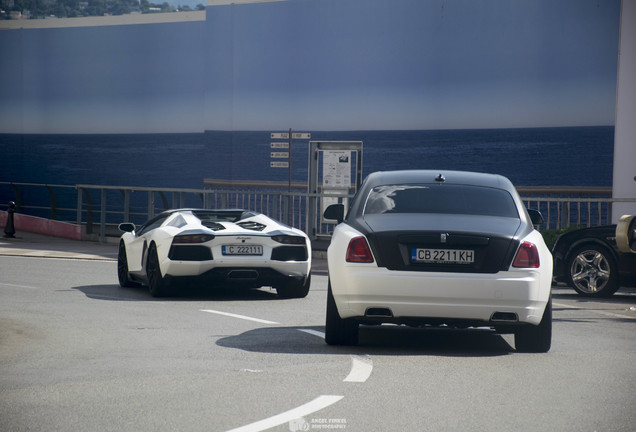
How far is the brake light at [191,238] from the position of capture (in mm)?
12859

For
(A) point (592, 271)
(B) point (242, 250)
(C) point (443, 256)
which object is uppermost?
(C) point (443, 256)

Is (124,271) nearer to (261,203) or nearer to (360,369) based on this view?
(360,369)

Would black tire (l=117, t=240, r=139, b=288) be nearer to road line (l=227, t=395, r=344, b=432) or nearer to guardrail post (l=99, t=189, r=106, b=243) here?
road line (l=227, t=395, r=344, b=432)

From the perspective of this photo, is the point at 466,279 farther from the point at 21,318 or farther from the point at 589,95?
the point at 589,95

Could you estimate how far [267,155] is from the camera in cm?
3309

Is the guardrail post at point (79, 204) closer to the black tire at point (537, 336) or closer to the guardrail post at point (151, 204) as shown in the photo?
the guardrail post at point (151, 204)

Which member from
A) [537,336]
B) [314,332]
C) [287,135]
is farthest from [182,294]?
[287,135]

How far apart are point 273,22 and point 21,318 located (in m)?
23.5

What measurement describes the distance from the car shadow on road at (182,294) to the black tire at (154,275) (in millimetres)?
97

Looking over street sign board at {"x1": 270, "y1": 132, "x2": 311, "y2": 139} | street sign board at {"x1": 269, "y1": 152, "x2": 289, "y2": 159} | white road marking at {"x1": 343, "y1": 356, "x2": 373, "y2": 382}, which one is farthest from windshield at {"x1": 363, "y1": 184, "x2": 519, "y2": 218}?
street sign board at {"x1": 270, "y1": 132, "x2": 311, "y2": 139}

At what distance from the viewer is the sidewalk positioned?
68.9 ft

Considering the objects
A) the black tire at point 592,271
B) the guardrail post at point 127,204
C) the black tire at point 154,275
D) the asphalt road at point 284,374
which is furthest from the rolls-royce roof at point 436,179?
the guardrail post at point 127,204

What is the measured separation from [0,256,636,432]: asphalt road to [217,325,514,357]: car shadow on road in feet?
0.05

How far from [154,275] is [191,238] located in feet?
2.57
